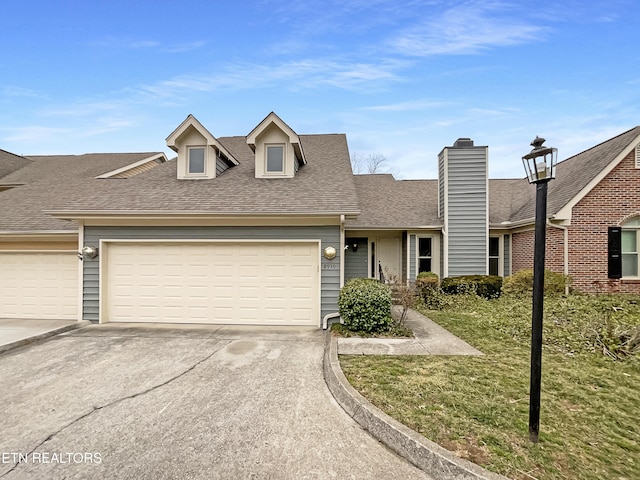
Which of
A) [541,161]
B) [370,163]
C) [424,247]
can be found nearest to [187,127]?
[541,161]

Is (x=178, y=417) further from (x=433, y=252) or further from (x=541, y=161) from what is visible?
(x=433, y=252)

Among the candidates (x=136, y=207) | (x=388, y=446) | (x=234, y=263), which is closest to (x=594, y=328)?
(x=388, y=446)

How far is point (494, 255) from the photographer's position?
Result: 482 inches

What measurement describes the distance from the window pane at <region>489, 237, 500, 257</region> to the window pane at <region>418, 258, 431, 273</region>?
2725 millimetres

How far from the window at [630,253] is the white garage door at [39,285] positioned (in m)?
17.2

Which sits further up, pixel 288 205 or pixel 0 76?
pixel 0 76

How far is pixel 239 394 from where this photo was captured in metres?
3.98

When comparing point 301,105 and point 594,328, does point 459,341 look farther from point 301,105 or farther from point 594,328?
point 301,105

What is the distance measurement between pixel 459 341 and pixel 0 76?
19.4m

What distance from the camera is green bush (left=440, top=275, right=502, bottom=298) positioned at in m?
9.91

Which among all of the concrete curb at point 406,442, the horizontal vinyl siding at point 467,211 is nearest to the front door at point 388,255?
the horizontal vinyl siding at point 467,211

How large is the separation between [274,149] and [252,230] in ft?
9.90

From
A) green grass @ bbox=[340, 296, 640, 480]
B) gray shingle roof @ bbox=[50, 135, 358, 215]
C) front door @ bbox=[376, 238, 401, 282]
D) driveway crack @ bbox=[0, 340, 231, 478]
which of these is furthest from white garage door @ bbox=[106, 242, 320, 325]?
front door @ bbox=[376, 238, 401, 282]

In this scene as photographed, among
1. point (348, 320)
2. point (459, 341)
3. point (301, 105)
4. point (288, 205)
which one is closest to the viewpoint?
point (459, 341)
